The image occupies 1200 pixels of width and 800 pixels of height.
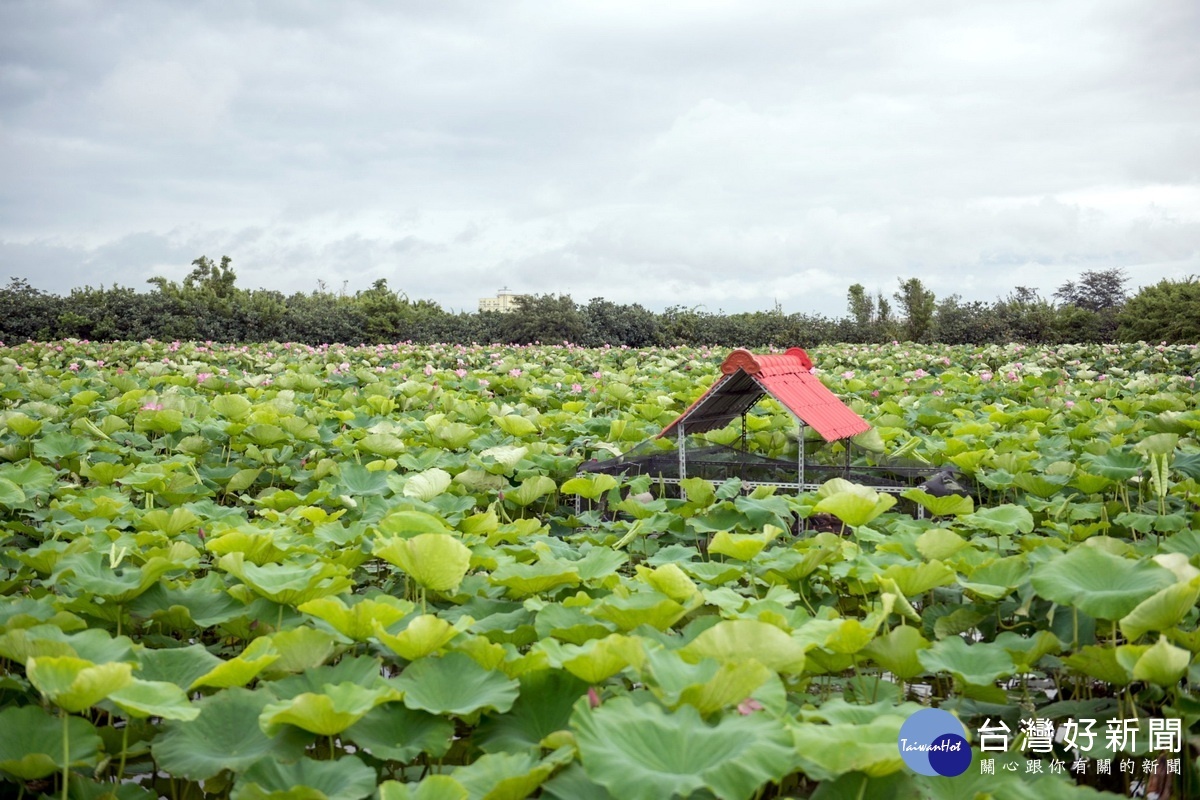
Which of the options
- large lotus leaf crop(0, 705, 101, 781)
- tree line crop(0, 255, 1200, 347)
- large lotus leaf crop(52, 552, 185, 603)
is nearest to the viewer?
large lotus leaf crop(0, 705, 101, 781)

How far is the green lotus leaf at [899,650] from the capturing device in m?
1.51

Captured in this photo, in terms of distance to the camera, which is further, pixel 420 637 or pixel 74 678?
pixel 420 637

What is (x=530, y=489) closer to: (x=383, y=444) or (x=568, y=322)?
(x=383, y=444)

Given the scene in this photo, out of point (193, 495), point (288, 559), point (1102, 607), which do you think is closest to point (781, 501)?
point (1102, 607)

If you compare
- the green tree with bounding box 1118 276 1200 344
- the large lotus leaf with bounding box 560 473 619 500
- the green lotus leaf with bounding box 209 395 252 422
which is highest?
the green tree with bounding box 1118 276 1200 344

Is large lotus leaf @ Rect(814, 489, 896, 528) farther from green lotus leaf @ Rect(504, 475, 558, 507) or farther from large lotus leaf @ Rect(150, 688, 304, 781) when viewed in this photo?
large lotus leaf @ Rect(150, 688, 304, 781)

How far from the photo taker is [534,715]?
1.40 metres

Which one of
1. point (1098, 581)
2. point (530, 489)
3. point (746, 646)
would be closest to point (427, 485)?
point (530, 489)

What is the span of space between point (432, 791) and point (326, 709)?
225 millimetres

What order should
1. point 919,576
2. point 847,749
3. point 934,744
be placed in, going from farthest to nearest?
point 919,576 → point 934,744 → point 847,749

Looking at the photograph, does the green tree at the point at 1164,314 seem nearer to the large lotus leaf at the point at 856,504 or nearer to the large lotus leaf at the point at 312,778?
the large lotus leaf at the point at 856,504

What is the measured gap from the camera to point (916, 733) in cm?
123

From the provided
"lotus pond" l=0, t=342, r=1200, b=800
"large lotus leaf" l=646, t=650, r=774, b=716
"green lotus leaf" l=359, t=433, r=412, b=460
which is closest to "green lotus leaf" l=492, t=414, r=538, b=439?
"lotus pond" l=0, t=342, r=1200, b=800

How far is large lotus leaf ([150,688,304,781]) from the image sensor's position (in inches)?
51.4
